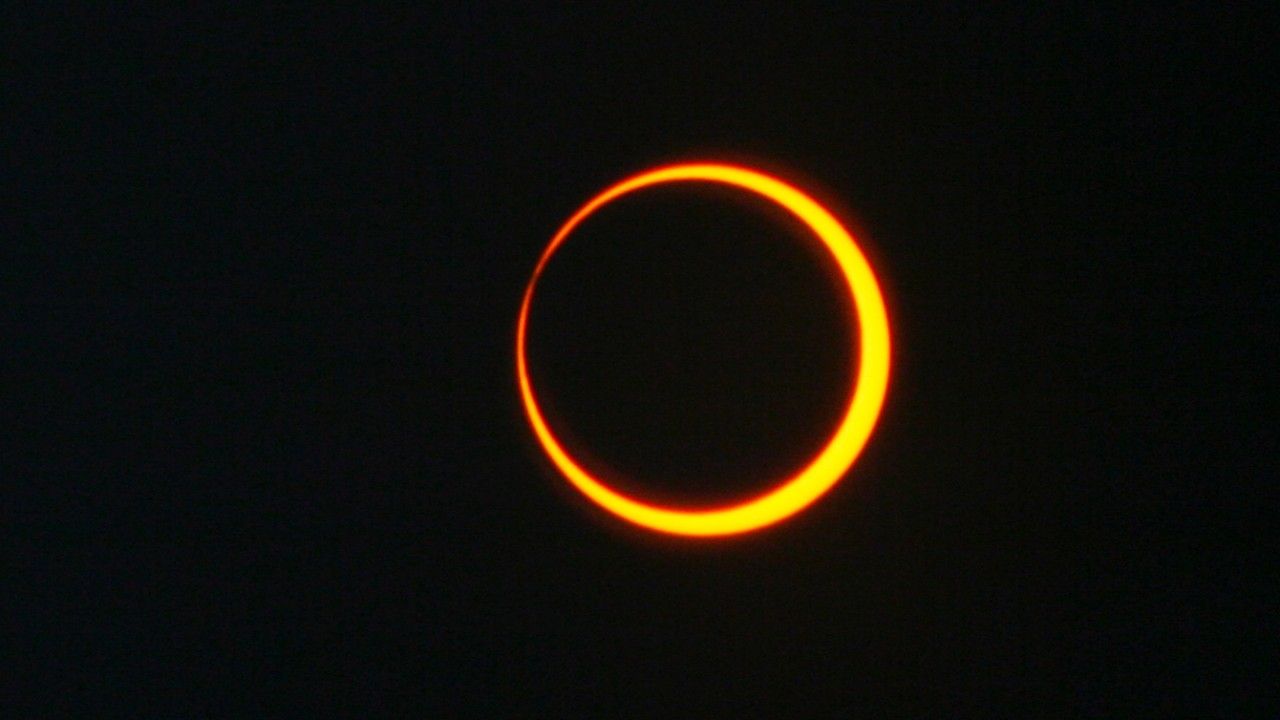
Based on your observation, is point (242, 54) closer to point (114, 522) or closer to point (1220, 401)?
point (114, 522)

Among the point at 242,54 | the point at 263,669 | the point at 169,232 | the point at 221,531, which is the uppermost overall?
the point at 242,54

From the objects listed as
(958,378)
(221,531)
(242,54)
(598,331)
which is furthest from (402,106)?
(958,378)

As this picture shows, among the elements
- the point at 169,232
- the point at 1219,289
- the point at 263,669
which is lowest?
the point at 263,669

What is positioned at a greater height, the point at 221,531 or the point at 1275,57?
the point at 1275,57

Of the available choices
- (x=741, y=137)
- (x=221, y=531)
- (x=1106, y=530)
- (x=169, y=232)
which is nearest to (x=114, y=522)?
→ (x=221, y=531)

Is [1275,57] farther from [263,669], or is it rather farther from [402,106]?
[263,669]

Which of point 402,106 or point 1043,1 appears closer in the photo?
point 1043,1
